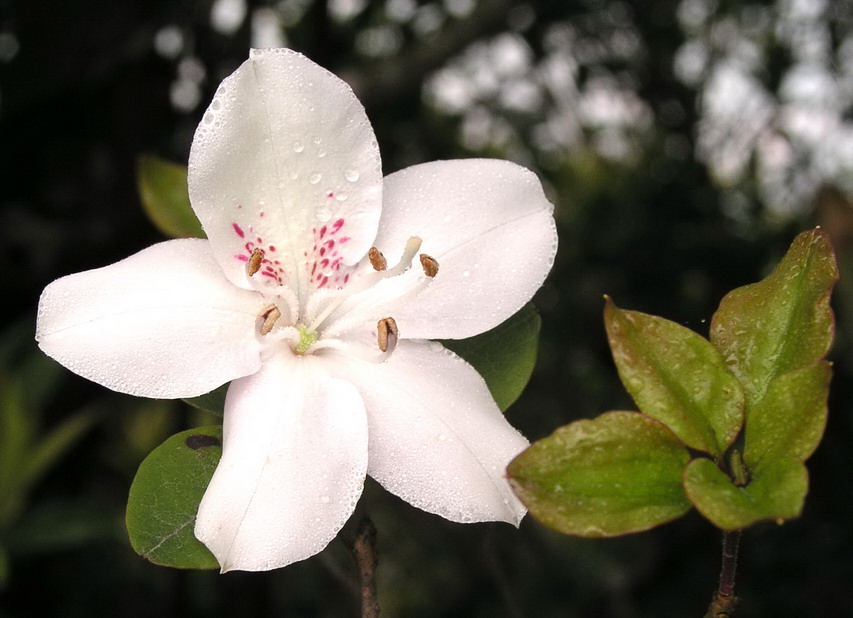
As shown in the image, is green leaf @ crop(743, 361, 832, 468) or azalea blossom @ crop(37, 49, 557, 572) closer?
green leaf @ crop(743, 361, 832, 468)

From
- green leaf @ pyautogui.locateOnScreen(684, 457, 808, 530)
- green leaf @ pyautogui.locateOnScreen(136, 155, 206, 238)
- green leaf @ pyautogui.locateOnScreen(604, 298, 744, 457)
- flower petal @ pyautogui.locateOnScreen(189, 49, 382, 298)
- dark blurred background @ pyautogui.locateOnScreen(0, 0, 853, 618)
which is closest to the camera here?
green leaf @ pyautogui.locateOnScreen(684, 457, 808, 530)

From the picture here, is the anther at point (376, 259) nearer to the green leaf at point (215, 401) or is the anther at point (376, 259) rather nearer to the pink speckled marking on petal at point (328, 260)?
the pink speckled marking on petal at point (328, 260)

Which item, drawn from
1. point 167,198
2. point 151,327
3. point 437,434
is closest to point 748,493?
point 437,434

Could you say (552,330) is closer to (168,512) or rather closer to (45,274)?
(45,274)

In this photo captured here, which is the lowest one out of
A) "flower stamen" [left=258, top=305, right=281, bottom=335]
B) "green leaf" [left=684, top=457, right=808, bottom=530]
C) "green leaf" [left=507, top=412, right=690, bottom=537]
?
"flower stamen" [left=258, top=305, right=281, bottom=335]

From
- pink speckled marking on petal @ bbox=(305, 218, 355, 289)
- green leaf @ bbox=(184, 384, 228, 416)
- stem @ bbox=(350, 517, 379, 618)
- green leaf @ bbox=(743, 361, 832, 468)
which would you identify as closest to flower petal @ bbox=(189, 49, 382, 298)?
pink speckled marking on petal @ bbox=(305, 218, 355, 289)

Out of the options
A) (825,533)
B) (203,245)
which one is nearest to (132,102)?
(203,245)

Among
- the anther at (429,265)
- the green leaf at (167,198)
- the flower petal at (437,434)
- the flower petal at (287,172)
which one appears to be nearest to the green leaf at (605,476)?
the flower petal at (437,434)

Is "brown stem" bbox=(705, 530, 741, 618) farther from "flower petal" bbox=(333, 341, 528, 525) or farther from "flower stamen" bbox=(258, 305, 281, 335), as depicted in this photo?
"flower stamen" bbox=(258, 305, 281, 335)
